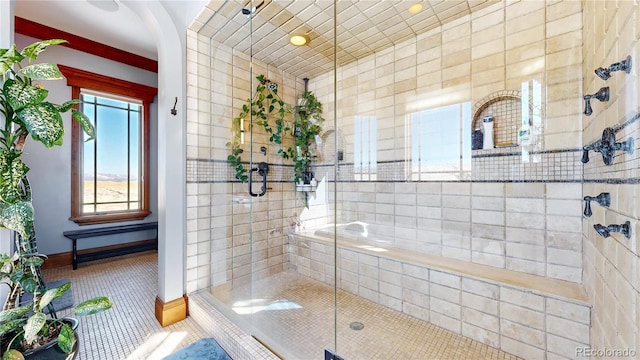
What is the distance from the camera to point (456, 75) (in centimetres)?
229

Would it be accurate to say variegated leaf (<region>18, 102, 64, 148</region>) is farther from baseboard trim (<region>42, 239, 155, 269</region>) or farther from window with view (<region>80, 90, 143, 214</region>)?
baseboard trim (<region>42, 239, 155, 269</region>)

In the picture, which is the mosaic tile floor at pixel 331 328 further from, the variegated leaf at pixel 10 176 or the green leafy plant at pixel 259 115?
the variegated leaf at pixel 10 176

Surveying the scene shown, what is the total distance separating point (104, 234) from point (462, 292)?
161 inches

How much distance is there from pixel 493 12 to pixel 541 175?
1358 mm

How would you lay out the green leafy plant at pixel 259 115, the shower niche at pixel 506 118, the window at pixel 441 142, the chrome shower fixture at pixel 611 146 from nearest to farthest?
the chrome shower fixture at pixel 611 146 < the shower niche at pixel 506 118 < the window at pixel 441 142 < the green leafy plant at pixel 259 115

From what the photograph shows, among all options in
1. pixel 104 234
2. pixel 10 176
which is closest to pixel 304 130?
pixel 10 176

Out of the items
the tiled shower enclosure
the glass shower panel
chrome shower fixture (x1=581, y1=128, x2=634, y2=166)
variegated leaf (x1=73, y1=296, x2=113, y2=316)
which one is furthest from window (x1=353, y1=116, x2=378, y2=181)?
variegated leaf (x1=73, y1=296, x2=113, y2=316)

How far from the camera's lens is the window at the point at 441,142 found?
230 cm

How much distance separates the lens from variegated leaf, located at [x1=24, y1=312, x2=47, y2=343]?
3.61ft

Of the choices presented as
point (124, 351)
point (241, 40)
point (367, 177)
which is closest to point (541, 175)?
point (367, 177)

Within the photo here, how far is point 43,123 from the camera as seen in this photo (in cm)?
118

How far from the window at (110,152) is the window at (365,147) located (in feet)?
10.2

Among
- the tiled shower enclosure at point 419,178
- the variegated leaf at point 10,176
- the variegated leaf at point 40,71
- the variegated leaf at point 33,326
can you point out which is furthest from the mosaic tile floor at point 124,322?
the variegated leaf at point 40,71

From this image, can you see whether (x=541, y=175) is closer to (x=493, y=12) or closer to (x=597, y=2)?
(x=597, y=2)
